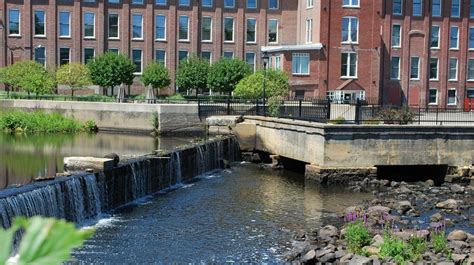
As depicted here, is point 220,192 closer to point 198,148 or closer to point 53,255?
point 198,148

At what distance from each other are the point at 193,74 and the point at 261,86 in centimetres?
1401

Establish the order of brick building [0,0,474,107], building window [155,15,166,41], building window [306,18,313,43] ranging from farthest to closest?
building window [155,15,166,41] → building window [306,18,313,43] → brick building [0,0,474,107]

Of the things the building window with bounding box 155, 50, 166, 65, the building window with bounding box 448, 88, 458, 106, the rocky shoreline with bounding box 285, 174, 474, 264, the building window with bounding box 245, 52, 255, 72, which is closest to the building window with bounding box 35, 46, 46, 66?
the building window with bounding box 155, 50, 166, 65

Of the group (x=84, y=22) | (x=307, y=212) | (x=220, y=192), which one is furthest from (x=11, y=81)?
(x=307, y=212)

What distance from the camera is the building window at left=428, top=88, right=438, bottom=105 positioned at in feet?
211

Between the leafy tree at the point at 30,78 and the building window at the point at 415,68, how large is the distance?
3250 centimetres

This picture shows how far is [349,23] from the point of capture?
2324 inches

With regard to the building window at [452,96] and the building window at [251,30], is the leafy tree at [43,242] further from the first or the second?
the building window at [452,96]

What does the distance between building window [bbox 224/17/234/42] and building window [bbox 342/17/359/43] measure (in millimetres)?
11621

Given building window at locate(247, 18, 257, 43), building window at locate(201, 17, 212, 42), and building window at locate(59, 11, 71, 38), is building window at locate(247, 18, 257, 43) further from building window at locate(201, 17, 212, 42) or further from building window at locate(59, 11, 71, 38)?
building window at locate(59, 11, 71, 38)

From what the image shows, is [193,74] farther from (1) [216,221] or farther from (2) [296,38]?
(1) [216,221]

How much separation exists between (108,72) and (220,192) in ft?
111

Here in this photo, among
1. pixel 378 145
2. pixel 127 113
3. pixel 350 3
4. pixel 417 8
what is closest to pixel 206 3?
pixel 350 3

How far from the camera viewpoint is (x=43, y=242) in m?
1.04
